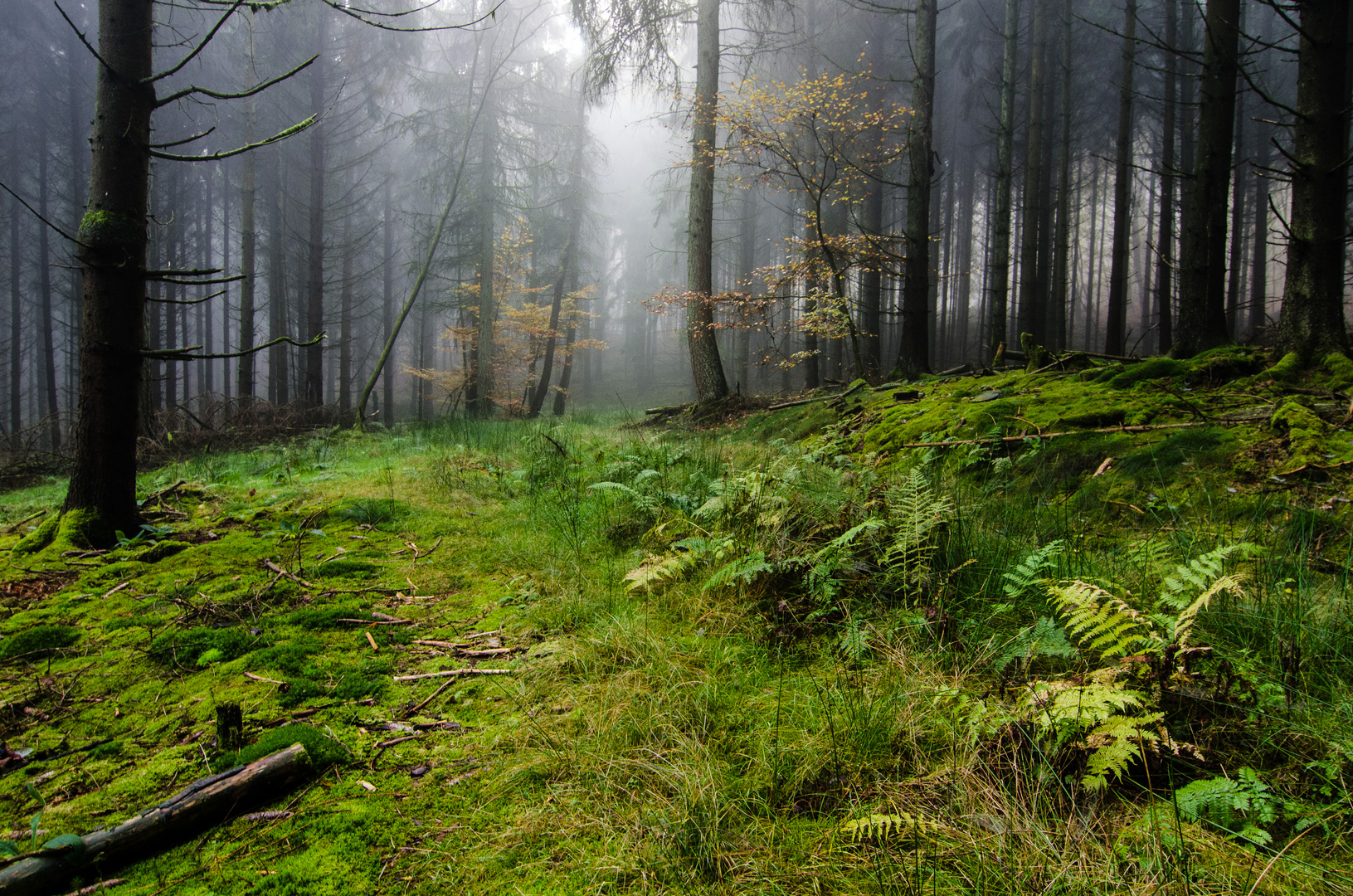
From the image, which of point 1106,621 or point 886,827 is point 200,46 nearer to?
point 886,827

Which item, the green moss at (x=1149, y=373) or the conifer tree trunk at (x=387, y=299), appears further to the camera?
the conifer tree trunk at (x=387, y=299)

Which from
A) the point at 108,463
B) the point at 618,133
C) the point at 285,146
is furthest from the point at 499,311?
the point at 618,133

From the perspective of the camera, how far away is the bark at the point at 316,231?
1515 cm

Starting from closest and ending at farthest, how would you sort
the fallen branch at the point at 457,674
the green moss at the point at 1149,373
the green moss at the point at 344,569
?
the fallen branch at the point at 457,674
the green moss at the point at 344,569
the green moss at the point at 1149,373

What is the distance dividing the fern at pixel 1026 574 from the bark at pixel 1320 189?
460cm

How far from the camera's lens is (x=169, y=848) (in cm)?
122

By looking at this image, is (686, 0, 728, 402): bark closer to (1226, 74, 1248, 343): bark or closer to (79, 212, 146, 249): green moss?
(79, 212, 146, 249): green moss

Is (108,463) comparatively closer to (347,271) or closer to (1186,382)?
(1186,382)

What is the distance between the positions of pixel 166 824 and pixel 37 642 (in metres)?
1.76

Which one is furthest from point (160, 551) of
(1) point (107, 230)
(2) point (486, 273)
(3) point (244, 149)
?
(2) point (486, 273)

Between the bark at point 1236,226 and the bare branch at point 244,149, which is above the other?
the bark at point 1236,226

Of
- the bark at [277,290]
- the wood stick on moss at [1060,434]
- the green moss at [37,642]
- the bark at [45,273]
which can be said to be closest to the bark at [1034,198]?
the wood stick on moss at [1060,434]

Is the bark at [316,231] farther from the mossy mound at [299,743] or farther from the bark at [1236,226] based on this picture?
the bark at [1236,226]

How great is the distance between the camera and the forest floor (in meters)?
1.13
